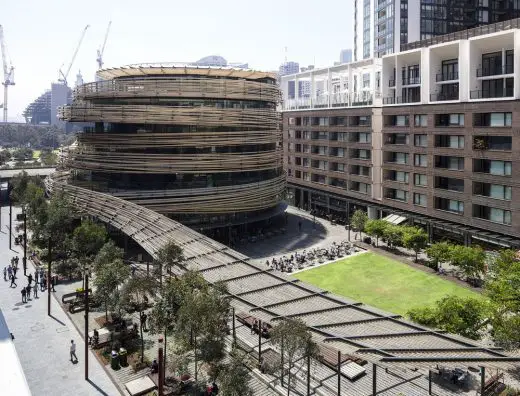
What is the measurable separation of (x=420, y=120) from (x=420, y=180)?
8.56 m

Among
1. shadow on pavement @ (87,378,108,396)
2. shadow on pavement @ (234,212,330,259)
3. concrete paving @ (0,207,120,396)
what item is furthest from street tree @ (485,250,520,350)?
shadow on pavement @ (234,212,330,259)

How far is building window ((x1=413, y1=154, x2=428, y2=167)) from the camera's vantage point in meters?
66.1

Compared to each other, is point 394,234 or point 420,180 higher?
point 420,180

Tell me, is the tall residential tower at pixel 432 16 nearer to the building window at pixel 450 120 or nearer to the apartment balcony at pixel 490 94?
the building window at pixel 450 120

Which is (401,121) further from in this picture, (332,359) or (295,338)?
(295,338)

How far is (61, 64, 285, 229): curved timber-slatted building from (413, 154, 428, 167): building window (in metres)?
22.8

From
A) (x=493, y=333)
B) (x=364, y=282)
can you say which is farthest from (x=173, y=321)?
(x=364, y=282)

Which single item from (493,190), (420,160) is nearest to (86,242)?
(420,160)

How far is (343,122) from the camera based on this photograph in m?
83.8

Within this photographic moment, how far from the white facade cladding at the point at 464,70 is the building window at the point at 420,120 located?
1.96 meters

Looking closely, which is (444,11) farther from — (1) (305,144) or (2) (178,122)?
(2) (178,122)

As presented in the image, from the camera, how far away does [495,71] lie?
58031 millimetres

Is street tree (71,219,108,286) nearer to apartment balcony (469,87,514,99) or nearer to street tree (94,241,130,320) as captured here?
street tree (94,241,130,320)

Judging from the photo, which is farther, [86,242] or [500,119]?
[500,119]
